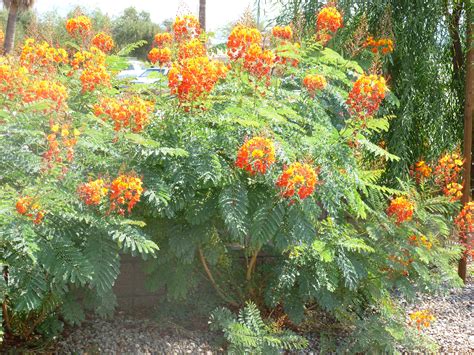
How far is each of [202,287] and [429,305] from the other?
2131 millimetres

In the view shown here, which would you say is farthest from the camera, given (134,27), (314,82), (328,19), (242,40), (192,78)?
(134,27)

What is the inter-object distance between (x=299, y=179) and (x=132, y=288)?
1613 millimetres

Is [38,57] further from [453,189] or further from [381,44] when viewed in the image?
[453,189]

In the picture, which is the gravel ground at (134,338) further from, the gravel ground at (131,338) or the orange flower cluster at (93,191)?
the orange flower cluster at (93,191)

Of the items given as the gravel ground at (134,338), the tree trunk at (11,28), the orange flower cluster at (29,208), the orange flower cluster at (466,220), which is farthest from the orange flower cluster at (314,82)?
the tree trunk at (11,28)

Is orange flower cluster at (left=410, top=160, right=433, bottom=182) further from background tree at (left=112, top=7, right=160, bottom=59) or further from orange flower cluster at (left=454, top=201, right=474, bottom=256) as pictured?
background tree at (left=112, top=7, right=160, bottom=59)

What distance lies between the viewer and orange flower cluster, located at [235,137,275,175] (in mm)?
3443

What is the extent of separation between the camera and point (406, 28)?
5.92m

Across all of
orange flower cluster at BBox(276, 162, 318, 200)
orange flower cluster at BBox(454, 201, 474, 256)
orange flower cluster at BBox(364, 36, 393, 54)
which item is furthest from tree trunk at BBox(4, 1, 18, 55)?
orange flower cluster at BBox(276, 162, 318, 200)

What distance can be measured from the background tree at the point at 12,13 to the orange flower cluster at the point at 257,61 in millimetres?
15689

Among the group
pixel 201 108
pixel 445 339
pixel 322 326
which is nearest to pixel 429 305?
pixel 445 339

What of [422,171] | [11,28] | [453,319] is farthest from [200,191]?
[11,28]

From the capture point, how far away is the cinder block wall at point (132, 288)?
441 centimetres

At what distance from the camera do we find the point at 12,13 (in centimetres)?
1942
